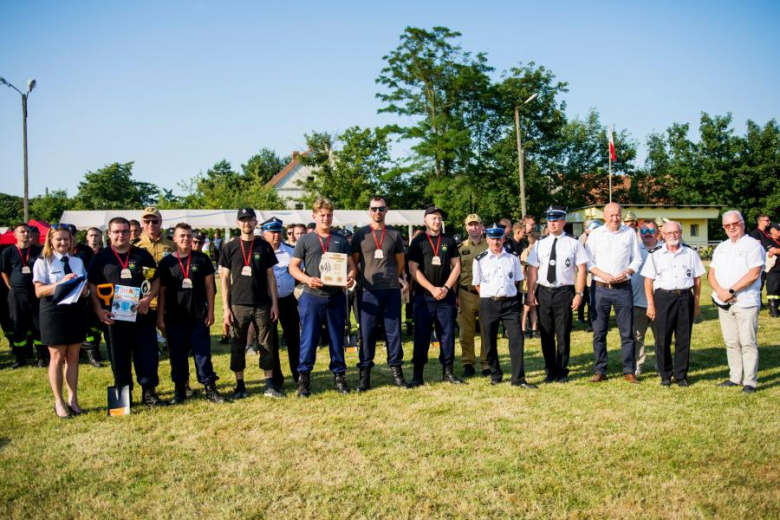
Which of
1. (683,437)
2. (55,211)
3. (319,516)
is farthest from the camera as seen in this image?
(55,211)

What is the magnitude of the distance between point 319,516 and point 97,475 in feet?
6.57

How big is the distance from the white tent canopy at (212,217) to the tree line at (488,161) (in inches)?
251

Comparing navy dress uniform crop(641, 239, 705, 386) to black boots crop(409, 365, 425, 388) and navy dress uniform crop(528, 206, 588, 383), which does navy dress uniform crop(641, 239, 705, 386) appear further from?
black boots crop(409, 365, 425, 388)

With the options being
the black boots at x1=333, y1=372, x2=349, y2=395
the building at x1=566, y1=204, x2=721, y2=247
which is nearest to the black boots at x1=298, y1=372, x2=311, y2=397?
the black boots at x1=333, y1=372, x2=349, y2=395

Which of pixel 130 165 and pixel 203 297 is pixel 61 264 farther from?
pixel 130 165

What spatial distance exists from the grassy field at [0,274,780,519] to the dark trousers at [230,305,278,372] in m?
0.47

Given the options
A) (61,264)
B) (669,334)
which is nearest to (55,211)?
(61,264)

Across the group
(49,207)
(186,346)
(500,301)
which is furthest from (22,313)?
(49,207)

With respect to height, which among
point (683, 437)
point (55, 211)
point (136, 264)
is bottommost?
point (683, 437)

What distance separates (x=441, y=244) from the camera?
7.08 meters

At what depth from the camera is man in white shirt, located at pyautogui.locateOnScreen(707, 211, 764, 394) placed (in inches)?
250

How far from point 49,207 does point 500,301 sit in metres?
50.7

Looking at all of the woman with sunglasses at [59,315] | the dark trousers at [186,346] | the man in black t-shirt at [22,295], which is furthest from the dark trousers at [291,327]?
the man in black t-shirt at [22,295]

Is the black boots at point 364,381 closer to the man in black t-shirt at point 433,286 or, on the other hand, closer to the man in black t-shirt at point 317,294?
the man in black t-shirt at point 317,294
